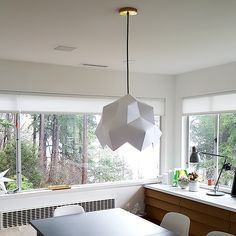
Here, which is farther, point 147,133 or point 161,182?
point 161,182

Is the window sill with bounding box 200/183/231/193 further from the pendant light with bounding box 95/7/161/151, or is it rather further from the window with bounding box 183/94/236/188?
the pendant light with bounding box 95/7/161/151

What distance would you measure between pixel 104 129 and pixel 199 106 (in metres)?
2.82

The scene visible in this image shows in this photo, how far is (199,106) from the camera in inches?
187

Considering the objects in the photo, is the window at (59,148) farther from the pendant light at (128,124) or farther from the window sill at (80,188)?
the pendant light at (128,124)

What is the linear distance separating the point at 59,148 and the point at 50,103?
692 millimetres

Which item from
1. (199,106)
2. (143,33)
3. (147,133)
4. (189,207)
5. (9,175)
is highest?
(143,33)

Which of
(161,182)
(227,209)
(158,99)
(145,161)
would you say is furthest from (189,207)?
(158,99)

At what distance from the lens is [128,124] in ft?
7.11

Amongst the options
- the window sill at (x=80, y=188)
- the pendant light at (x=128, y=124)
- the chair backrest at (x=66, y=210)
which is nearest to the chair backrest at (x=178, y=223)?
the chair backrest at (x=66, y=210)

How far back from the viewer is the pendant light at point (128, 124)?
7.14ft

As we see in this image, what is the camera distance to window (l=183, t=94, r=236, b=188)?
4379 millimetres

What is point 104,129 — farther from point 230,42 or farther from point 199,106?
point 199,106

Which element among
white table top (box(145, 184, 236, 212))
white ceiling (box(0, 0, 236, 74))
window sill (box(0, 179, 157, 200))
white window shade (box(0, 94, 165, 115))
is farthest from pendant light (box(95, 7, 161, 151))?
window sill (box(0, 179, 157, 200))

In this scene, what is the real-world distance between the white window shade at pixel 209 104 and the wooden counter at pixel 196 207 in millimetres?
1159
